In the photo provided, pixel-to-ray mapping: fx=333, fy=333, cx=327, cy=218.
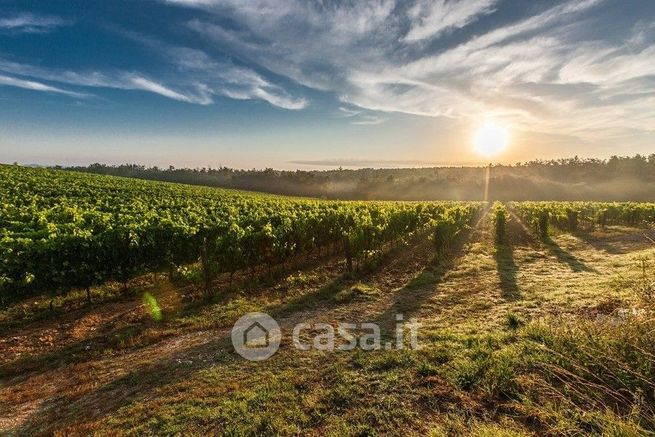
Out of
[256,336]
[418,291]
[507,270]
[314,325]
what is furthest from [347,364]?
[507,270]

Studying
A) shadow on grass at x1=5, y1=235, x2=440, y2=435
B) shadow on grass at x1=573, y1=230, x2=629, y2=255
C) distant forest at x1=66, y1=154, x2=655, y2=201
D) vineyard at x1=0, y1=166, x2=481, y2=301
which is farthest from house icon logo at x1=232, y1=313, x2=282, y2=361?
distant forest at x1=66, y1=154, x2=655, y2=201

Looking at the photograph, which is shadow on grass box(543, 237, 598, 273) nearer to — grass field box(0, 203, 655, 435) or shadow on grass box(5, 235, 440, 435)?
grass field box(0, 203, 655, 435)

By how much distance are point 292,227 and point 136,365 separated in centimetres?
878

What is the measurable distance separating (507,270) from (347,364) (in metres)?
10.8

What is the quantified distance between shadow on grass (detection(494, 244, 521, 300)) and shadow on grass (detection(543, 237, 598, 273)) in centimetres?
219

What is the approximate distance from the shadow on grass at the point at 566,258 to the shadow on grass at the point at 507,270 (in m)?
2.19

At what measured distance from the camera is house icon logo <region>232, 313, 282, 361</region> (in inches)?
305

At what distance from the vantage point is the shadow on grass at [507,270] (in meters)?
11.2

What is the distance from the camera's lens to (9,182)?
3434 cm

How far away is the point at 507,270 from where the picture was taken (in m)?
14.6

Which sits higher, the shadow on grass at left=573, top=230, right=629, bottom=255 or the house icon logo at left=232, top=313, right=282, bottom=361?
the shadow on grass at left=573, top=230, right=629, bottom=255

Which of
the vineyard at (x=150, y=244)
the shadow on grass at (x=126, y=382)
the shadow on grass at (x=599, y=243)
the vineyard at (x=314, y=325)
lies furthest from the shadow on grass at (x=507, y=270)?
the shadow on grass at (x=126, y=382)

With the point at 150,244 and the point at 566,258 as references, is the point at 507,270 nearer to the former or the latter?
the point at 566,258

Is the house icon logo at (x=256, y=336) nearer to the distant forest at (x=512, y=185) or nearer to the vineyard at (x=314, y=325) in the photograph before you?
the vineyard at (x=314, y=325)
